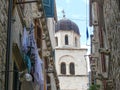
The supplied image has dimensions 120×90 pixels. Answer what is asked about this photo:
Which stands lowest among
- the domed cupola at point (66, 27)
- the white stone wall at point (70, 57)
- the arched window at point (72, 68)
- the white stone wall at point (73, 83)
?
the white stone wall at point (73, 83)

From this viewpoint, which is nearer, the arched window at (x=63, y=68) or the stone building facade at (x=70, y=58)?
the stone building facade at (x=70, y=58)

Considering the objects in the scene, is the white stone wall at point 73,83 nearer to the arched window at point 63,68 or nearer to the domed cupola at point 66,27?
the arched window at point 63,68

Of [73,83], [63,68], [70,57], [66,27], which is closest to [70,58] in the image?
[70,57]

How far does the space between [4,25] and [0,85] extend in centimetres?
131

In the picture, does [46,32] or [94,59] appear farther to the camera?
[94,59]

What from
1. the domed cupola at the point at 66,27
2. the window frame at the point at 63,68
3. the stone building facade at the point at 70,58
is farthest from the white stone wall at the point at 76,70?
the domed cupola at the point at 66,27

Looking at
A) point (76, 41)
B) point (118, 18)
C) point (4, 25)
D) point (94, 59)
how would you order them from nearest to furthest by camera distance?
point (4, 25)
point (118, 18)
point (94, 59)
point (76, 41)

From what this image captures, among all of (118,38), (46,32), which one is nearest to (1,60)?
(118,38)

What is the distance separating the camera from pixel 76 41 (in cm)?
5750

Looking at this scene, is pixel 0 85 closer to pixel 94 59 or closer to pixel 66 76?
pixel 94 59

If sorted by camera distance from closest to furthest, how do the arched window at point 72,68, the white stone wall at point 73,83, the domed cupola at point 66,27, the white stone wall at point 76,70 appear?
the white stone wall at point 73,83, the white stone wall at point 76,70, the arched window at point 72,68, the domed cupola at point 66,27

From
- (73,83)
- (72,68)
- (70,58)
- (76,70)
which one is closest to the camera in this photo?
(73,83)

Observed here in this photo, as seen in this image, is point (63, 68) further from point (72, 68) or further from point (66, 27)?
point (66, 27)

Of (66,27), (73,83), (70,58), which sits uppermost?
(66,27)
